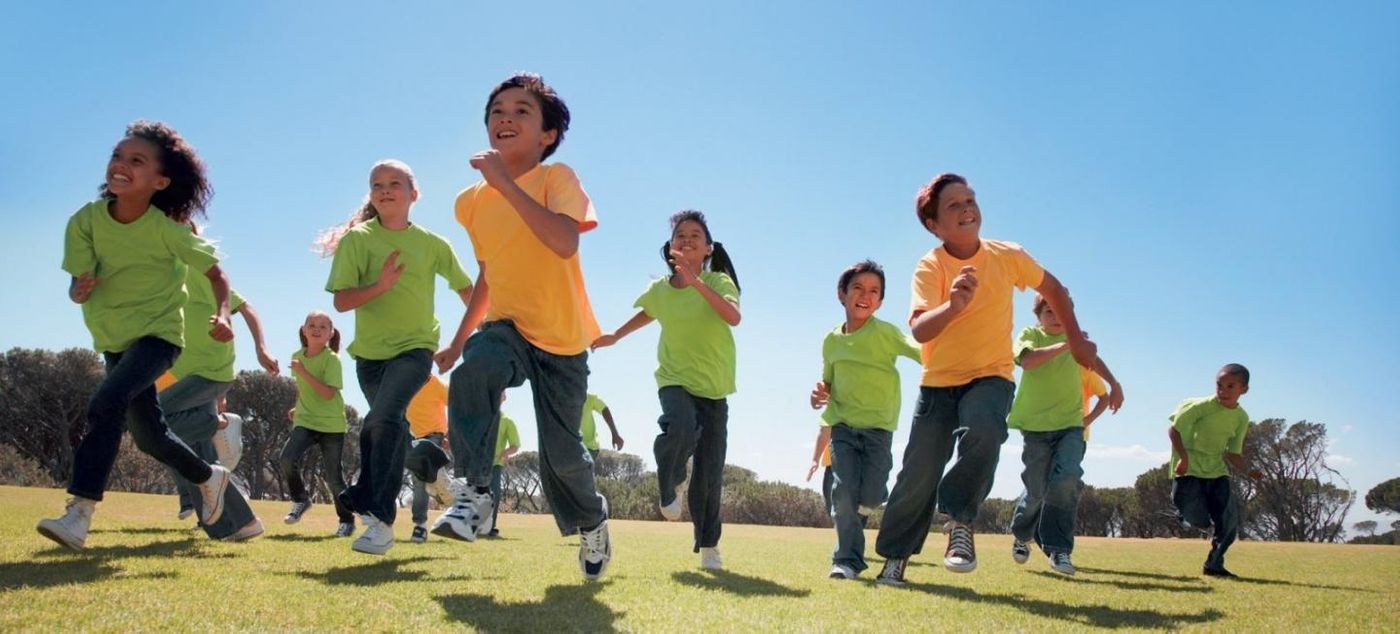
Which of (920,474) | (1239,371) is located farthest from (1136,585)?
(1239,371)

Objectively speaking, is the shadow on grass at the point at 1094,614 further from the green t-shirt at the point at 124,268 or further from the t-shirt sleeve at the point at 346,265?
the green t-shirt at the point at 124,268

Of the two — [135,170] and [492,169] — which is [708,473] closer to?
[492,169]

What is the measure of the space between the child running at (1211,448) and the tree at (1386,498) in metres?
40.6

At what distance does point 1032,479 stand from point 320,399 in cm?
661

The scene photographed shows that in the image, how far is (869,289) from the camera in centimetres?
721

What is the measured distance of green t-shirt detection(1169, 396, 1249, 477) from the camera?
944 cm

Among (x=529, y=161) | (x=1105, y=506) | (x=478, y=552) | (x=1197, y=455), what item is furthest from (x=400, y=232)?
(x=1105, y=506)

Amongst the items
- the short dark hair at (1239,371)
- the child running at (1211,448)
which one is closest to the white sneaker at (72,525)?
the child running at (1211,448)

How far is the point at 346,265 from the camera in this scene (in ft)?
19.7

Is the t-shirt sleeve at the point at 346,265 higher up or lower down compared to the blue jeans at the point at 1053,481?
higher up

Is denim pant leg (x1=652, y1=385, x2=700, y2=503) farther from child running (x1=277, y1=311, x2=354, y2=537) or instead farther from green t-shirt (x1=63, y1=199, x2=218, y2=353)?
child running (x1=277, y1=311, x2=354, y2=537)

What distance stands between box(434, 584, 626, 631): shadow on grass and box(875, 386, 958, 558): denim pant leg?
2.16 m

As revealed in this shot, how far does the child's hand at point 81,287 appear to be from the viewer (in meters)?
5.27

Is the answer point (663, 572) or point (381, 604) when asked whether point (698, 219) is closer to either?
point (663, 572)
